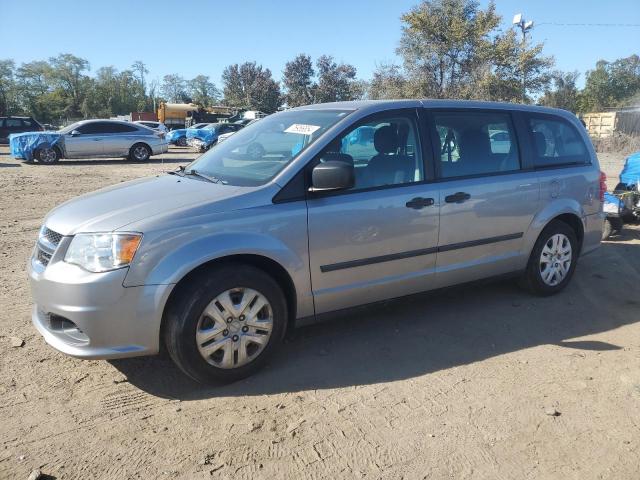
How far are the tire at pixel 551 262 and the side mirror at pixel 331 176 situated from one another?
2.27 meters

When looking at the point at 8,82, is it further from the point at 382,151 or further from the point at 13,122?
the point at 382,151

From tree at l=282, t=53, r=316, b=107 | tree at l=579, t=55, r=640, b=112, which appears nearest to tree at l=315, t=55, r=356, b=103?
tree at l=282, t=53, r=316, b=107

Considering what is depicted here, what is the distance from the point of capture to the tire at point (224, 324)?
9.98ft

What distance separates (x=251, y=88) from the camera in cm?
6881

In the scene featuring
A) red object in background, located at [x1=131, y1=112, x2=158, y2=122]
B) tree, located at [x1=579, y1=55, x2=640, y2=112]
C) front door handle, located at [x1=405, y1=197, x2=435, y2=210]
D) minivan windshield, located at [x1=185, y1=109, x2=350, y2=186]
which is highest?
tree, located at [x1=579, y1=55, x2=640, y2=112]

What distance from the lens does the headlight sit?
114 inches

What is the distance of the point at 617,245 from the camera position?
7.02 metres

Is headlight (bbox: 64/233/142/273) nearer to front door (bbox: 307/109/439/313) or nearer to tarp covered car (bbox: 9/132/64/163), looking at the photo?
front door (bbox: 307/109/439/313)

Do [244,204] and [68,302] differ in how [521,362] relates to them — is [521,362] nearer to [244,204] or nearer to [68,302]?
[244,204]

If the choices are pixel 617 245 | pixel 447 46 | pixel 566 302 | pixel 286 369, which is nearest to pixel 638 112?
pixel 447 46

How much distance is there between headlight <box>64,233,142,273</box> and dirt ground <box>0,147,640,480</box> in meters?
0.85

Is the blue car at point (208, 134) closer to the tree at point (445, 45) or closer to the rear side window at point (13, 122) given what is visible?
the rear side window at point (13, 122)

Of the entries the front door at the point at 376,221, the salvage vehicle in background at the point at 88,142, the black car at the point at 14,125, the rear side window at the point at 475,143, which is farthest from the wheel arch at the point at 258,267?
the black car at the point at 14,125

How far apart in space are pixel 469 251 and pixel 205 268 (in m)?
2.20
